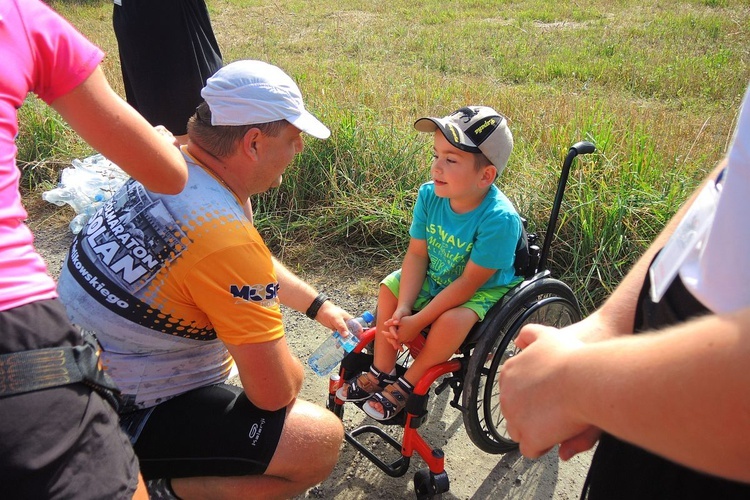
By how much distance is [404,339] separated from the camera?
2.62 m

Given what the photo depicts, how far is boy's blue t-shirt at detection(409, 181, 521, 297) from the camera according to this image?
253 cm

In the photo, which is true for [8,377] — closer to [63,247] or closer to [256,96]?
[256,96]

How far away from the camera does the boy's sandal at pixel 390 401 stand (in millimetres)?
2529

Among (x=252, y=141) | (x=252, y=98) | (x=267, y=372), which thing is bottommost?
(x=267, y=372)

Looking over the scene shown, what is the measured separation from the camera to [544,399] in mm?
1082

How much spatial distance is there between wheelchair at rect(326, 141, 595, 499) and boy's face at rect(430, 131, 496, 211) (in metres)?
0.29

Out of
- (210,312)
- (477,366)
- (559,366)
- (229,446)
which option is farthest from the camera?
(477,366)

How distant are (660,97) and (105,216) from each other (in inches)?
304

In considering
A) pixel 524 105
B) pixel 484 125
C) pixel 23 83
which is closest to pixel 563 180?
pixel 484 125

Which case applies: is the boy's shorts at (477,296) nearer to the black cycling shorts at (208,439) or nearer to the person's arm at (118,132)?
the black cycling shorts at (208,439)

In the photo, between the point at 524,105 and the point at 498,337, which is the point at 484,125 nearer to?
the point at 498,337

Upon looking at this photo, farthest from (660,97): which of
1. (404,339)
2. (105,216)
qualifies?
(105,216)

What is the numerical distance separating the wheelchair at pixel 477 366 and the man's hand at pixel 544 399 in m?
1.23

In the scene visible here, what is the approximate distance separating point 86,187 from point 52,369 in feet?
12.0
